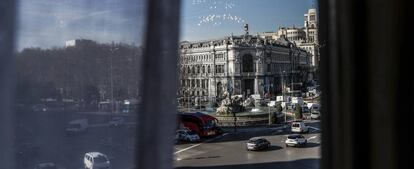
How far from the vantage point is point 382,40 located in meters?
0.56

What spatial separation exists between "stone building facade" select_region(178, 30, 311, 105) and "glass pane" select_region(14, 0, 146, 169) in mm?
173

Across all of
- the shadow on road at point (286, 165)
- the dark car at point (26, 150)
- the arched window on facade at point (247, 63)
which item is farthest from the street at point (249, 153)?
the dark car at point (26, 150)

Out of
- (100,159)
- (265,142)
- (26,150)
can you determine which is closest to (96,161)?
(100,159)

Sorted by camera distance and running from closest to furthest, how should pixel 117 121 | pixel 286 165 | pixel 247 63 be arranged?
pixel 117 121 < pixel 286 165 < pixel 247 63

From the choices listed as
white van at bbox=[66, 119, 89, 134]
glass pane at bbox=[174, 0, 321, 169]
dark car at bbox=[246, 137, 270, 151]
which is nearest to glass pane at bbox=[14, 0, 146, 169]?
white van at bbox=[66, 119, 89, 134]

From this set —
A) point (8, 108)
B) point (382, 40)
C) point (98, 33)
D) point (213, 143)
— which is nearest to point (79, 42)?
point (98, 33)

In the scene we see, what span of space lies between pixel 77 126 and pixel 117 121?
67 mm

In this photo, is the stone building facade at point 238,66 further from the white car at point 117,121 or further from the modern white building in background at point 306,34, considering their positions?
the white car at point 117,121

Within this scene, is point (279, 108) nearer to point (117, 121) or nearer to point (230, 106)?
point (230, 106)

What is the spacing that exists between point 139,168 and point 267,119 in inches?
12.6

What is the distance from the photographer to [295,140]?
799 mm

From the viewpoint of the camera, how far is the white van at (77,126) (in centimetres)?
66

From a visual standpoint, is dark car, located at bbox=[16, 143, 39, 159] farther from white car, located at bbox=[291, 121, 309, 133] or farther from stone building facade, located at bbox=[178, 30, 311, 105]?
white car, located at bbox=[291, 121, 309, 133]

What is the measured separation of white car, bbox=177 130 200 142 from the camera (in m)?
0.79
